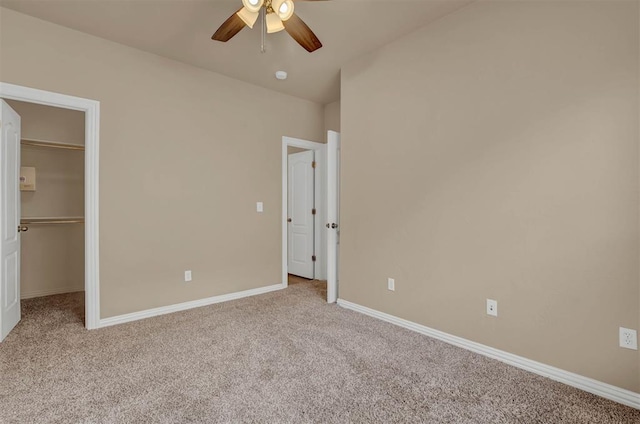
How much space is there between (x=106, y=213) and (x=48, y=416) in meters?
1.80

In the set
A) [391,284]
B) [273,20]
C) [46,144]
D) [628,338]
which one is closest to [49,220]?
[46,144]

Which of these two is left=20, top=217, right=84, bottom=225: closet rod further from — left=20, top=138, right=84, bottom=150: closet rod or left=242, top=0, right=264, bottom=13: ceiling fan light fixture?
left=242, top=0, right=264, bottom=13: ceiling fan light fixture

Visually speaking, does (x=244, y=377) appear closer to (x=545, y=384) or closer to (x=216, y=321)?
(x=216, y=321)

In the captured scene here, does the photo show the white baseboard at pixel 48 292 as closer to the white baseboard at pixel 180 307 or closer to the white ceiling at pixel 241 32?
the white baseboard at pixel 180 307

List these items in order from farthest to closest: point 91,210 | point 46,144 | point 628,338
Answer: point 46,144 → point 91,210 → point 628,338

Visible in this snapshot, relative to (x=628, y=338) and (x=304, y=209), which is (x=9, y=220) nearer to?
(x=304, y=209)

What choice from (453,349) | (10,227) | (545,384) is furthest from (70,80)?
(545,384)

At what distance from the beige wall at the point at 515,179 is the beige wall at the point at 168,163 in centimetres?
156

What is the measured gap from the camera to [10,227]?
9.31ft

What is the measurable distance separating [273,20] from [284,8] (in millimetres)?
248

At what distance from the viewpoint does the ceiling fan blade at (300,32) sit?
7.12ft

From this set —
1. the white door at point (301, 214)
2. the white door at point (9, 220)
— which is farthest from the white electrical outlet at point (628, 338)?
the white door at point (9, 220)

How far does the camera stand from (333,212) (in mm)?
3721

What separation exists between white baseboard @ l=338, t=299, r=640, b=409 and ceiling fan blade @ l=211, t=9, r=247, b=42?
277cm
